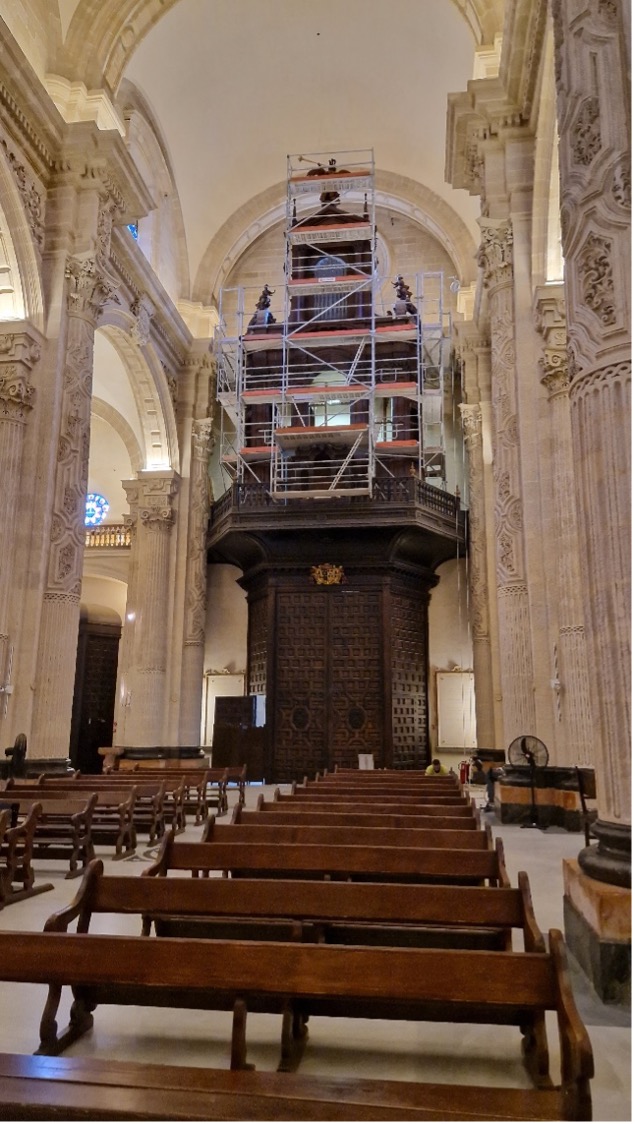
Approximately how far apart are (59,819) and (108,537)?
16641mm

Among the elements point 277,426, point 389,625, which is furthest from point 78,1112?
point 277,426

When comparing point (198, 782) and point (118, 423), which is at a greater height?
point (118, 423)

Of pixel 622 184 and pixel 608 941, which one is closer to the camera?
pixel 608 941

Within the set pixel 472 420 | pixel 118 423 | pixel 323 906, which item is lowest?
pixel 323 906

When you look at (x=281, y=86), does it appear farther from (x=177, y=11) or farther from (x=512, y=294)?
(x=512, y=294)

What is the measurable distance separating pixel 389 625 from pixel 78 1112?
1770 centimetres

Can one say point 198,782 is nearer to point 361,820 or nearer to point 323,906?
point 361,820

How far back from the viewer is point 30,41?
13.3m

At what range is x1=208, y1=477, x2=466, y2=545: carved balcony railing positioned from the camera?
18.5 meters

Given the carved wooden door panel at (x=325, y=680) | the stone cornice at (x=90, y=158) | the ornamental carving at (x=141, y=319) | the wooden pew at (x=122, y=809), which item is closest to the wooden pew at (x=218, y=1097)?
the wooden pew at (x=122, y=809)

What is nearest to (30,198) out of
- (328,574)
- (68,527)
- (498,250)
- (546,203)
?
(68,527)

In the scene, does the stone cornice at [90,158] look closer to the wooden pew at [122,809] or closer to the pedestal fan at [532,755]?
the wooden pew at [122,809]

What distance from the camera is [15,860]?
19.2 ft

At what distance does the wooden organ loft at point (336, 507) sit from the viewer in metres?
18.9
